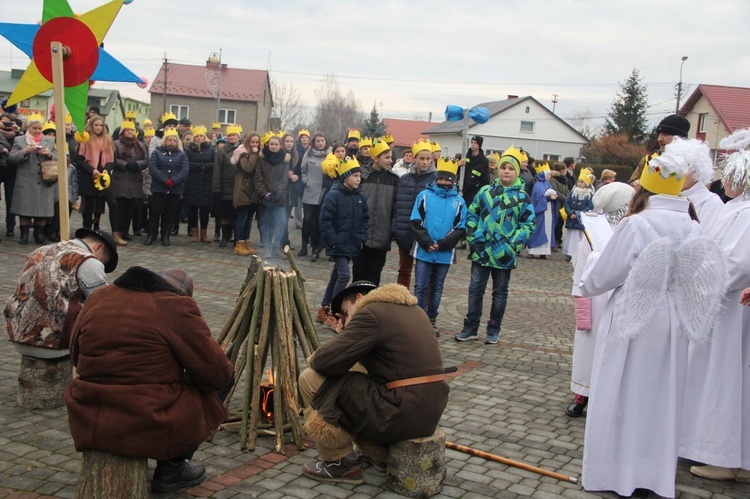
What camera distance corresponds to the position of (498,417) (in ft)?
22.0

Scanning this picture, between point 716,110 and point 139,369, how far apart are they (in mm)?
49858

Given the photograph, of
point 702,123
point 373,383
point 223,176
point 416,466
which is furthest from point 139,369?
point 702,123

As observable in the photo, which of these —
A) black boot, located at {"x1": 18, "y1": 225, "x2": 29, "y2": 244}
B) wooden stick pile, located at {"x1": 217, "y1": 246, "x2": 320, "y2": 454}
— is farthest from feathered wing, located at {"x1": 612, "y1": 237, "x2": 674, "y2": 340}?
black boot, located at {"x1": 18, "y1": 225, "x2": 29, "y2": 244}

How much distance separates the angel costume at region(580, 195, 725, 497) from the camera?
16.5 ft

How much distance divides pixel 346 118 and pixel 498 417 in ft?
276

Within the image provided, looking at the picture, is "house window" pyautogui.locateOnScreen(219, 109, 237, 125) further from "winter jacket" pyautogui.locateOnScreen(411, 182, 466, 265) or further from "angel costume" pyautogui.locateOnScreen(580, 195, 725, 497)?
"angel costume" pyautogui.locateOnScreen(580, 195, 725, 497)

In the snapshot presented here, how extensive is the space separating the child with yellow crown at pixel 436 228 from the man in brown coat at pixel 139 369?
510 centimetres

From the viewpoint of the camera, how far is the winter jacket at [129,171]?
46.9 ft

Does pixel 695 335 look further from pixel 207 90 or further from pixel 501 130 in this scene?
pixel 501 130

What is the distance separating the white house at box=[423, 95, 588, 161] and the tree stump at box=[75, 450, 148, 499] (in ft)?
238

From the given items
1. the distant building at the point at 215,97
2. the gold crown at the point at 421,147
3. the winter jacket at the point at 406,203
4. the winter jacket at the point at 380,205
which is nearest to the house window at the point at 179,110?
the distant building at the point at 215,97

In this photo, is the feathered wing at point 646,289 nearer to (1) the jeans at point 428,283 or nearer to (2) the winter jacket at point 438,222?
(2) the winter jacket at point 438,222

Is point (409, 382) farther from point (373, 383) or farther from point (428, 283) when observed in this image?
point (428, 283)

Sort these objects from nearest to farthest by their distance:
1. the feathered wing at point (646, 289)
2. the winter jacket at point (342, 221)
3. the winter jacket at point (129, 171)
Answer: the feathered wing at point (646, 289), the winter jacket at point (342, 221), the winter jacket at point (129, 171)
